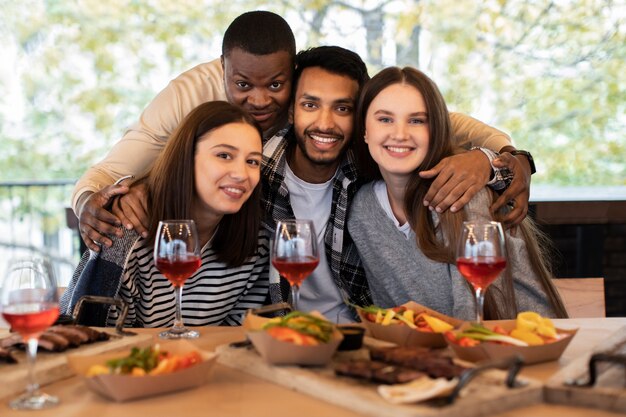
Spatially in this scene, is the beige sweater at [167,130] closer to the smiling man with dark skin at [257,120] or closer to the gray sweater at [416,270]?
the smiling man with dark skin at [257,120]

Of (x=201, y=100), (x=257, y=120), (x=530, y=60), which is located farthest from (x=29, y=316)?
(x=530, y=60)

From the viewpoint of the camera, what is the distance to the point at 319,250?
2.79m

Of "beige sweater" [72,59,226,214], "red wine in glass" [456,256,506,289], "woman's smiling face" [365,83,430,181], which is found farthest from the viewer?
"beige sweater" [72,59,226,214]

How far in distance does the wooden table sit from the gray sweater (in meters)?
0.88

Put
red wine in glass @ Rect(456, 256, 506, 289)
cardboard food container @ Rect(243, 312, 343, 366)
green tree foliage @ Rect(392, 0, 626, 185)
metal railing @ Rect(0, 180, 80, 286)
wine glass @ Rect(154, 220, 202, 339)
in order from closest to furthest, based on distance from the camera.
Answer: cardboard food container @ Rect(243, 312, 343, 366), red wine in glass @ Rect(456, 256, 506, 289), wine glass @ Rect(154, 220, 202, 339), green tree foliage @ Rect(392, 0, 626, 185), metal railing @ Rect(0, 180, 80, 286)

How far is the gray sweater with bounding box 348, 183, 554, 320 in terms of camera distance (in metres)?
2.57

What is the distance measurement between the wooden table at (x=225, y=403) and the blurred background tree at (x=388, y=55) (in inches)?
224

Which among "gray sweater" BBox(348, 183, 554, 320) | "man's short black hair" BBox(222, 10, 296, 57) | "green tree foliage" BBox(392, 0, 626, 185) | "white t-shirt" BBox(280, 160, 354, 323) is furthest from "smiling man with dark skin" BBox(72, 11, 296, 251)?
"green tree foliage" BBox(392, 0, 626, 185)

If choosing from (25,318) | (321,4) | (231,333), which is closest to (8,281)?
(25,318)

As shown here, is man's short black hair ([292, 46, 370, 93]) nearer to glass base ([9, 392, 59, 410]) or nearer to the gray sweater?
the gray sweater

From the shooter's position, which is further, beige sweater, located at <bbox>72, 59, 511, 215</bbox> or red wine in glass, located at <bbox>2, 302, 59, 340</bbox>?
beige sweater, located at <bbox>72, 59, 511, 215</bbox>

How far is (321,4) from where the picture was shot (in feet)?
23.1

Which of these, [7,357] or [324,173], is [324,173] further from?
[7,357]

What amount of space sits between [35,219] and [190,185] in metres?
5.56
